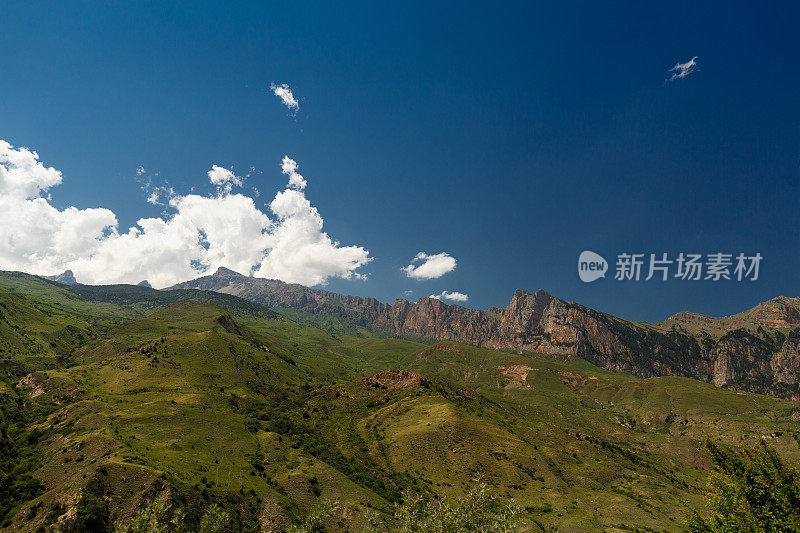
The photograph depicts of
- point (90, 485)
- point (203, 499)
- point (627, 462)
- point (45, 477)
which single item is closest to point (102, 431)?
point (45, 477)

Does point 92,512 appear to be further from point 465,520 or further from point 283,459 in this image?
point 465,520

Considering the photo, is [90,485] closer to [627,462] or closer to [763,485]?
[763,485]

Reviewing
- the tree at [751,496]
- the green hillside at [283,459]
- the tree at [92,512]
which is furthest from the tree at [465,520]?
the tree at [92,512]

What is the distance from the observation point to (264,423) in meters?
156

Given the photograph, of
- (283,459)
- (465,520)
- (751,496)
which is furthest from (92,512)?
(751,496)

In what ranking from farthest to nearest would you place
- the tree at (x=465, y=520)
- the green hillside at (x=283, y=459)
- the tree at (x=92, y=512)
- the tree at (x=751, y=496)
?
the green hillside at (x=283, y=459), the tree at (x=92, y=512), the tree at (x=751, y=496), the tree at (x=465, y=520)

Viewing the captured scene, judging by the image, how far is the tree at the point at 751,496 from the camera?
3800 cm

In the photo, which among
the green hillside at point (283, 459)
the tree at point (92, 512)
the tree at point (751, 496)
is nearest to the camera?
the tree at point (751, 496)

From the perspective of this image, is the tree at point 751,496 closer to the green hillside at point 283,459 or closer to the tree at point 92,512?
the green hillside at point 283,459

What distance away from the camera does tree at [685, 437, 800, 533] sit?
125 feet

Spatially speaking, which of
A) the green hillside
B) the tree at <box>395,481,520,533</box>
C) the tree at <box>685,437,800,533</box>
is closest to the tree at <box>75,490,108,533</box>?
the green hillside

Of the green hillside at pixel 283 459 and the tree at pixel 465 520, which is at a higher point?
the tree at pixel 465 520

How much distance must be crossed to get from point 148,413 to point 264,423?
46236 mm

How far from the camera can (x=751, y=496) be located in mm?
42062
